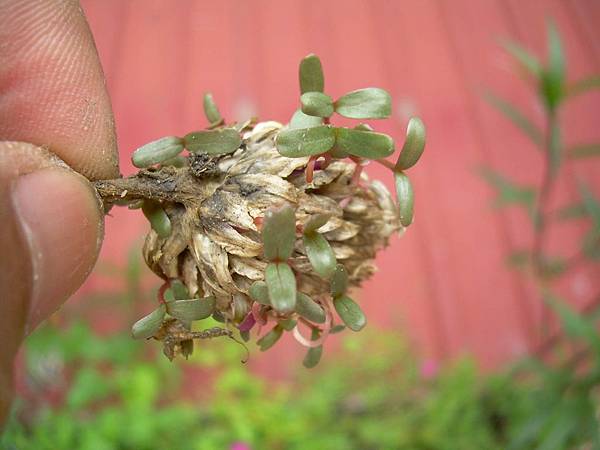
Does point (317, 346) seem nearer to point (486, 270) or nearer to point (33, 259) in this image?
point (33, 259)

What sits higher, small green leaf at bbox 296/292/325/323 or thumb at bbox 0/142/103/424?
thumb at bbox 0/142/103/424

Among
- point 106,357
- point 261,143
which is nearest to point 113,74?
point 106,357

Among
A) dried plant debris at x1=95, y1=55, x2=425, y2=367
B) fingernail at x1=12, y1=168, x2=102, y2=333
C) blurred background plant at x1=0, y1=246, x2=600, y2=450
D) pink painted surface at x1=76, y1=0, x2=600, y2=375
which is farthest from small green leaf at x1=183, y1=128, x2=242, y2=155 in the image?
pink painted surface at x1=76, y1=0, x2=600, y2=375

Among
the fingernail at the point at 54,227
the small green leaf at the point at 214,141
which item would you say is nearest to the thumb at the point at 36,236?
the fingernail at the point at 54,227

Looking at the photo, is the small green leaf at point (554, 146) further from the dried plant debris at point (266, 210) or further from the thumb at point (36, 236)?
the thumb at point (36, 236)

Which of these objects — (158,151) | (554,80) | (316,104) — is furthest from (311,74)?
(554,80)

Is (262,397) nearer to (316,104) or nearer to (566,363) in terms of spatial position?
(566,363)

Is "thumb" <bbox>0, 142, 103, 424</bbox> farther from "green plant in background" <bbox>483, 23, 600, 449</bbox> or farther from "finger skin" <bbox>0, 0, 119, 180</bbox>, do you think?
"green plant in background" <bbox>483, 23, 600, 449</bbox>
